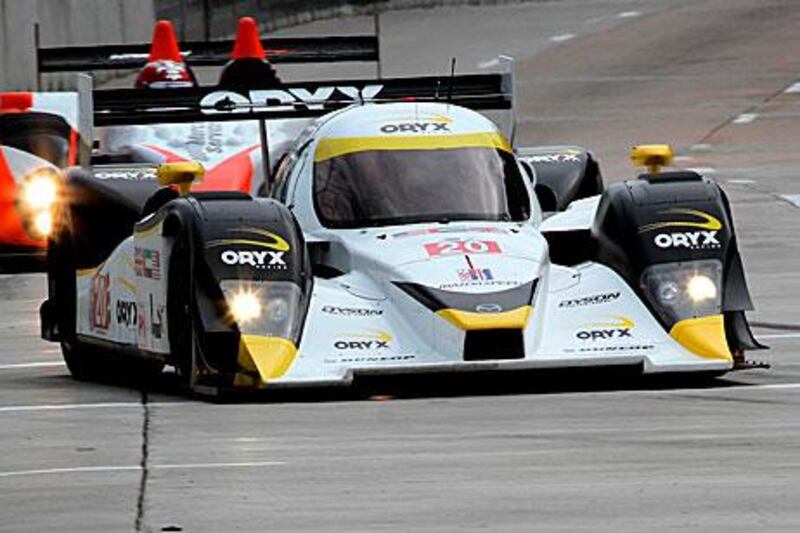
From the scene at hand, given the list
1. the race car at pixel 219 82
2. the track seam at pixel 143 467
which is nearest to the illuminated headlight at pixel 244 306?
the track seam at pixel 143 467

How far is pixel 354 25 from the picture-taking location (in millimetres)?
45094

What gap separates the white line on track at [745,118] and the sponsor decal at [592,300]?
66.1 ft

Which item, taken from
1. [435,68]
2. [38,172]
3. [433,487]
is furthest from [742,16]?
[433,487]

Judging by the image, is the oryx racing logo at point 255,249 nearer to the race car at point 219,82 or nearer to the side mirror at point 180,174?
the side mirror at point 180,174

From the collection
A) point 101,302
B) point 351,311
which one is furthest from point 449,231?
point 101,302

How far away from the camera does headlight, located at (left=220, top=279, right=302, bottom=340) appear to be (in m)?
11.6

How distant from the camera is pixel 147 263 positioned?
12555 millimetres

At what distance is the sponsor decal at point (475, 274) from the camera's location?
1167 centimetres

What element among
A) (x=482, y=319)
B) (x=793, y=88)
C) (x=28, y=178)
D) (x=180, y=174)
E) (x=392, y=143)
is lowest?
(x=793, y=88)

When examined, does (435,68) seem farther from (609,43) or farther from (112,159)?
(112,159)

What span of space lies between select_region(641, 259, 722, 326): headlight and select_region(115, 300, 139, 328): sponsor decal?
2525 mm

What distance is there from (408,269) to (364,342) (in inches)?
17.3

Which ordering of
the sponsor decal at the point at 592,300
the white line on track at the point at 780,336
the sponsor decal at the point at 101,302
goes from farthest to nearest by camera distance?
the white line on track at the point at 780,336 → the sponsor decal at the point at 101,302 → the sponsor decal at the point at 592,300

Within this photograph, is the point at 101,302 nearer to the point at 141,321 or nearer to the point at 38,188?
the point at 141,321
